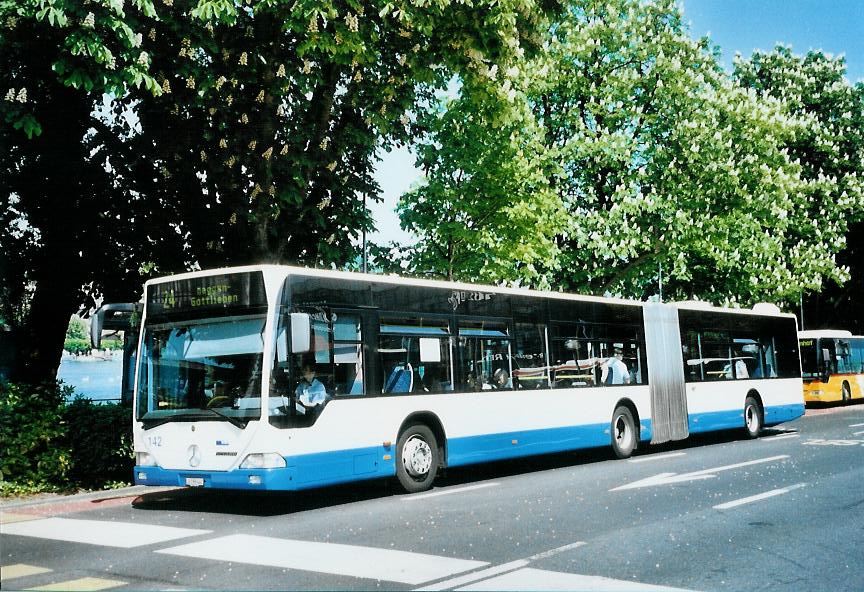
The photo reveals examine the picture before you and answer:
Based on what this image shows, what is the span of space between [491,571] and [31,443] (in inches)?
327

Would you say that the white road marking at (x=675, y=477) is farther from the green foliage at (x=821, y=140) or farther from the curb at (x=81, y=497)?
the green foliage at (x=821, y=140)

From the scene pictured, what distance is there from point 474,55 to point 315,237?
5.04 m

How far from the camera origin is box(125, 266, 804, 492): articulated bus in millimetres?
10406

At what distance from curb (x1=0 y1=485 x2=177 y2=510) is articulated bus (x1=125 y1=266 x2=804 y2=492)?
68.0 inches

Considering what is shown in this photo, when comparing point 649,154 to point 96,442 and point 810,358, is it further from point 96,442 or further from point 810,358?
point 96,442

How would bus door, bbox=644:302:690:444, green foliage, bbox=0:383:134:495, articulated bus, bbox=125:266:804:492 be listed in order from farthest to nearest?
1. bus door, bbox=644:302:690:444
2. green foliage, bbox=0:383:134:495
3. articulated bus, bbox=125:266:804:492

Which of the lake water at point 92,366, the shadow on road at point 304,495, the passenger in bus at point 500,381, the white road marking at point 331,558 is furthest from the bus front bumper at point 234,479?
the passenger in bus at point 500,381

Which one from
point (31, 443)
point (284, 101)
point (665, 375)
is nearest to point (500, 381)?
point (665, 375)

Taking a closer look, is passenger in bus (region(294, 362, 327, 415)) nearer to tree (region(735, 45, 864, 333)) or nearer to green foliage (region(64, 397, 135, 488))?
green foliage (region(64, 397, 135, 488))

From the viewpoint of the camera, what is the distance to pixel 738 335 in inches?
808

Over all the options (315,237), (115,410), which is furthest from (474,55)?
(115,410)

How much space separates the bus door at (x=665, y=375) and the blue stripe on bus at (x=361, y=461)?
1895 mm

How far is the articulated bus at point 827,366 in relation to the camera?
35.6m

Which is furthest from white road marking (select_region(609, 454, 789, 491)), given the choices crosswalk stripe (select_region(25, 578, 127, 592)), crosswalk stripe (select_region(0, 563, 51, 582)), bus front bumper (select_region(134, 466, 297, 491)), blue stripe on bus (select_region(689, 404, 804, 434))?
crosswalk stripe (select_region(0, 563, 51, 582))
